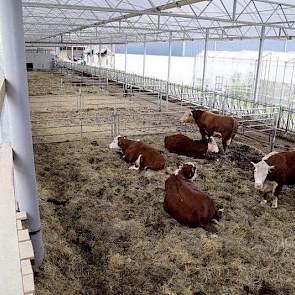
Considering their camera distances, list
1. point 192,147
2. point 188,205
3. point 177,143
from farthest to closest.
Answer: point 177,143 → point 192,147 → point 188,205

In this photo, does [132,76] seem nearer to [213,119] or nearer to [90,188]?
[213,119]

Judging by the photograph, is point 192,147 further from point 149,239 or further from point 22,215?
point 22,215

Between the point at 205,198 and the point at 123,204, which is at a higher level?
the point at 205,198

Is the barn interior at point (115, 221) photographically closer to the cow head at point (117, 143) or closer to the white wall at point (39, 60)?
the cow head at point (117, 143)

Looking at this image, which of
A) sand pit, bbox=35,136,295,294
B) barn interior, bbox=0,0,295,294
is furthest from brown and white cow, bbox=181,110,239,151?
sand pit, bbox=35,136,295,294

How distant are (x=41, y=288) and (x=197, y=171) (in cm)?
435

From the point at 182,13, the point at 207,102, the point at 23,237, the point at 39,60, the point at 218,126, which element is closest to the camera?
the point at 23,237

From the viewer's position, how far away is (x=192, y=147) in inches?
301

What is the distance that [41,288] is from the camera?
9.72 feet

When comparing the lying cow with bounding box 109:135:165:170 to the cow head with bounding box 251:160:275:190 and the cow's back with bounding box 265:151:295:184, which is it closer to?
the cow head with bounding box 251:160:275:190

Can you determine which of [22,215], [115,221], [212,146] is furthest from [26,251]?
[212,146]

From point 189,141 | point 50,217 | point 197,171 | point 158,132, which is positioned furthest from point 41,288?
point 158,132

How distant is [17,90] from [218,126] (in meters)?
6.65

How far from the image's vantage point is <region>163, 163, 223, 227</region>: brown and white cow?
4645 millimetres
